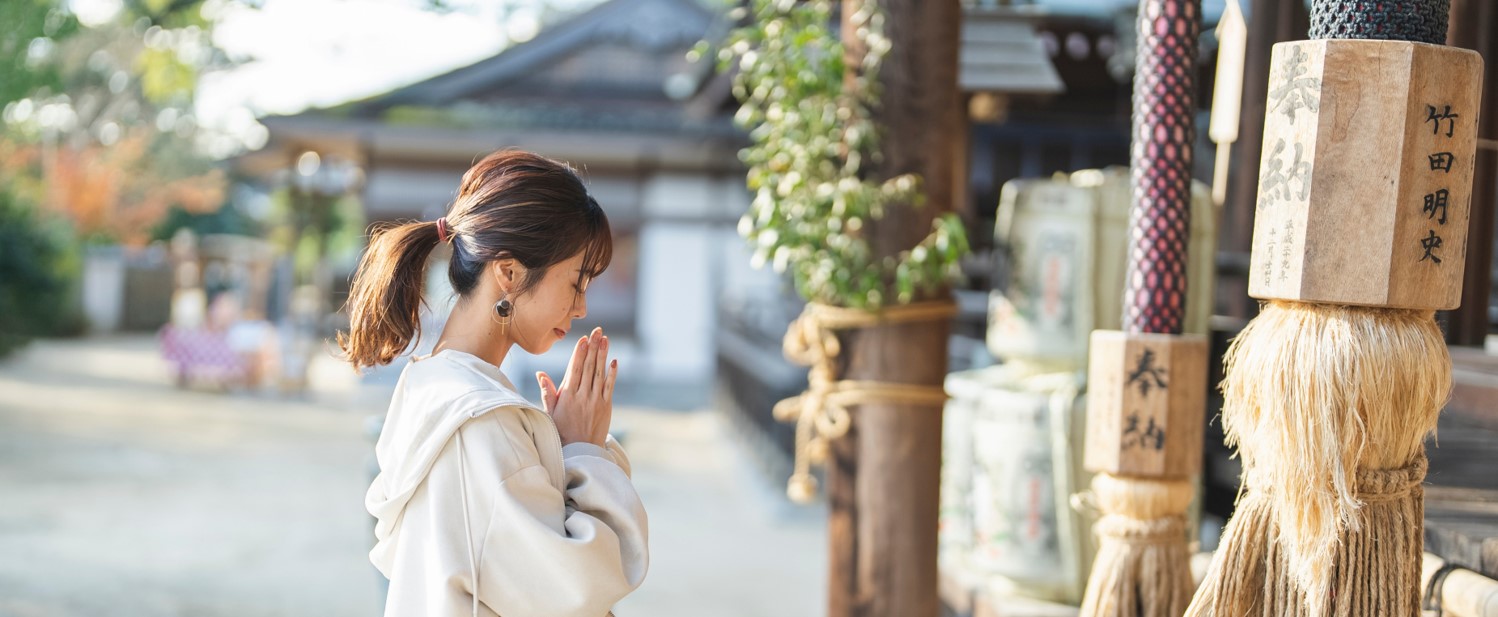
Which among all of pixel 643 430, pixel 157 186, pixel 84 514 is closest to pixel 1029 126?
pixel 643 430

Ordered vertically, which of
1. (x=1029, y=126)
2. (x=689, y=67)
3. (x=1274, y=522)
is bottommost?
(x=1274, y=522)

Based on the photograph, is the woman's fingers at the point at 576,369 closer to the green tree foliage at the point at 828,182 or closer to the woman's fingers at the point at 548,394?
the woman's fingers at the point at 548,394

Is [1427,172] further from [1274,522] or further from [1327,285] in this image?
[1274,522]

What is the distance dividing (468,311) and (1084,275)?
2.12 m

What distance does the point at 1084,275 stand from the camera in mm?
3430

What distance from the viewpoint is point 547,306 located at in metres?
1.77

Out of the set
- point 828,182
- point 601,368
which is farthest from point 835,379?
point 601,368

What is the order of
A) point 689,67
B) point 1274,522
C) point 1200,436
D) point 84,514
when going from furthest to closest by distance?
point 689,67 → point 84,514 → point 1200,436 → point 1274,522

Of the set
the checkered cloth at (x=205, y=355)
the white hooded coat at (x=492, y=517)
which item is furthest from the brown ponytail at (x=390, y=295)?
the checkered cloth at (x=205, y=355)

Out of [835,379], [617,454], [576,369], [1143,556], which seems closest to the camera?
[576,369]

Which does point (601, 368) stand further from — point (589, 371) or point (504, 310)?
point (504, 310)

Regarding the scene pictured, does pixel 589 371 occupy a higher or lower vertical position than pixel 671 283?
higher

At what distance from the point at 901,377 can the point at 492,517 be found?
1.74 meters

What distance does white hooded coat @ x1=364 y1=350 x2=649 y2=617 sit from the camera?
162 cm
